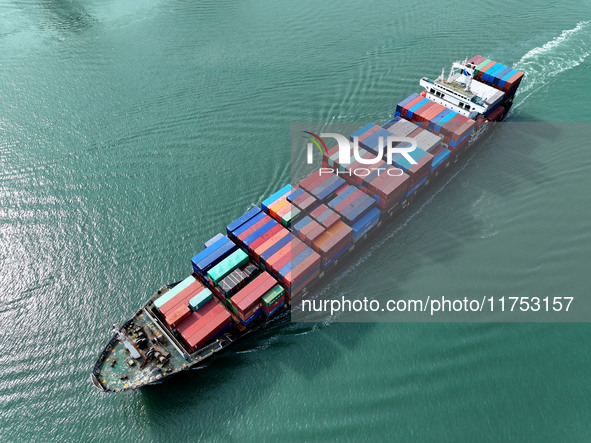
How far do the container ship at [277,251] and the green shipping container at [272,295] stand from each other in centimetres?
11

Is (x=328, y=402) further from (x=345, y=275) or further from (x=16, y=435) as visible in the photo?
(x=16, y=435)

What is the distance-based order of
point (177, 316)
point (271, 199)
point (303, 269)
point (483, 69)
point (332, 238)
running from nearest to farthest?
point (177, 316)
point (303, 269)
point (332, 238)
point (271, 199)
point (483, 69)

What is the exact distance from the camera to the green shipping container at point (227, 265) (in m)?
43.2

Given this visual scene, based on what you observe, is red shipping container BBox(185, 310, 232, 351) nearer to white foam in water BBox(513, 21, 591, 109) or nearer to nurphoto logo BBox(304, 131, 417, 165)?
nurphoto logo BBox(304, 131, 417, 165)

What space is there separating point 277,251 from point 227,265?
605 cm

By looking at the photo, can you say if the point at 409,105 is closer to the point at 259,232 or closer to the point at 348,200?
the point at 348,200

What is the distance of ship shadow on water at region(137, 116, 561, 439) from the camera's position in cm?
3972

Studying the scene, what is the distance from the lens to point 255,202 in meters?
56.5

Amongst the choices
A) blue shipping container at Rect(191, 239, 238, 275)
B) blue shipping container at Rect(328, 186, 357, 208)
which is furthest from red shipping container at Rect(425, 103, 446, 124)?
blue shipping container at Rect(191, 239, 238, 275)

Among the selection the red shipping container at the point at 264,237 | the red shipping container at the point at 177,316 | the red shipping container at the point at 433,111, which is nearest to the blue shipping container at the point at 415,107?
the red shipping container at the point at 433,111

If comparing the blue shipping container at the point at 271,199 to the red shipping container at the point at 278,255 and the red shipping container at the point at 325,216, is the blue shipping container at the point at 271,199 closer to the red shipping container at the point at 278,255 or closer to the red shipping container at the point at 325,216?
the red shipping container at the point at 325,216

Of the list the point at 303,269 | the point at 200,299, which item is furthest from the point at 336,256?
the point at 200,299

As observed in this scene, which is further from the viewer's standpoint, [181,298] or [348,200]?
[348,200]

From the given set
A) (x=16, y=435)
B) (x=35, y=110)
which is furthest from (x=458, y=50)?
(x=16, y=435)
